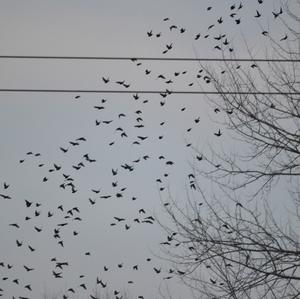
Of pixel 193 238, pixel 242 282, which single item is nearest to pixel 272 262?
pixel 242 282

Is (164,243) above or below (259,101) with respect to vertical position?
below

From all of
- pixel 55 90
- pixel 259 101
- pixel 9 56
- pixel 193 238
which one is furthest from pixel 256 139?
pixel 9 56

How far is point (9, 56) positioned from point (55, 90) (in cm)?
72

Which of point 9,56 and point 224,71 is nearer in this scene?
point 9,56

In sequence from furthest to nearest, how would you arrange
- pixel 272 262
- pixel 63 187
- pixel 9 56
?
pixel 63 187
pixel 272 262
pixel 9 56

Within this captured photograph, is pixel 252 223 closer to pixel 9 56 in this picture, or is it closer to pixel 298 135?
pixel 298 135

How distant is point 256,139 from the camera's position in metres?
8.45

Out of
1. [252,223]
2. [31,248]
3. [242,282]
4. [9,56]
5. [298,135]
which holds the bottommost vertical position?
[242,282]

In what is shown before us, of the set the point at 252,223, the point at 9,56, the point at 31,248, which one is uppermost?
the point at 9,56

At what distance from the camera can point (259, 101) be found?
8.51 meters

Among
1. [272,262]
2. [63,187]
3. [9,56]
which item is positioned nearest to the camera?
[9,56]

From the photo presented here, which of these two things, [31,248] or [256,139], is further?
[31,248]

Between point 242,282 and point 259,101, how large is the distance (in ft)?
8.71

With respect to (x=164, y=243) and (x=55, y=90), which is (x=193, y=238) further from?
(x=55, y=90)
